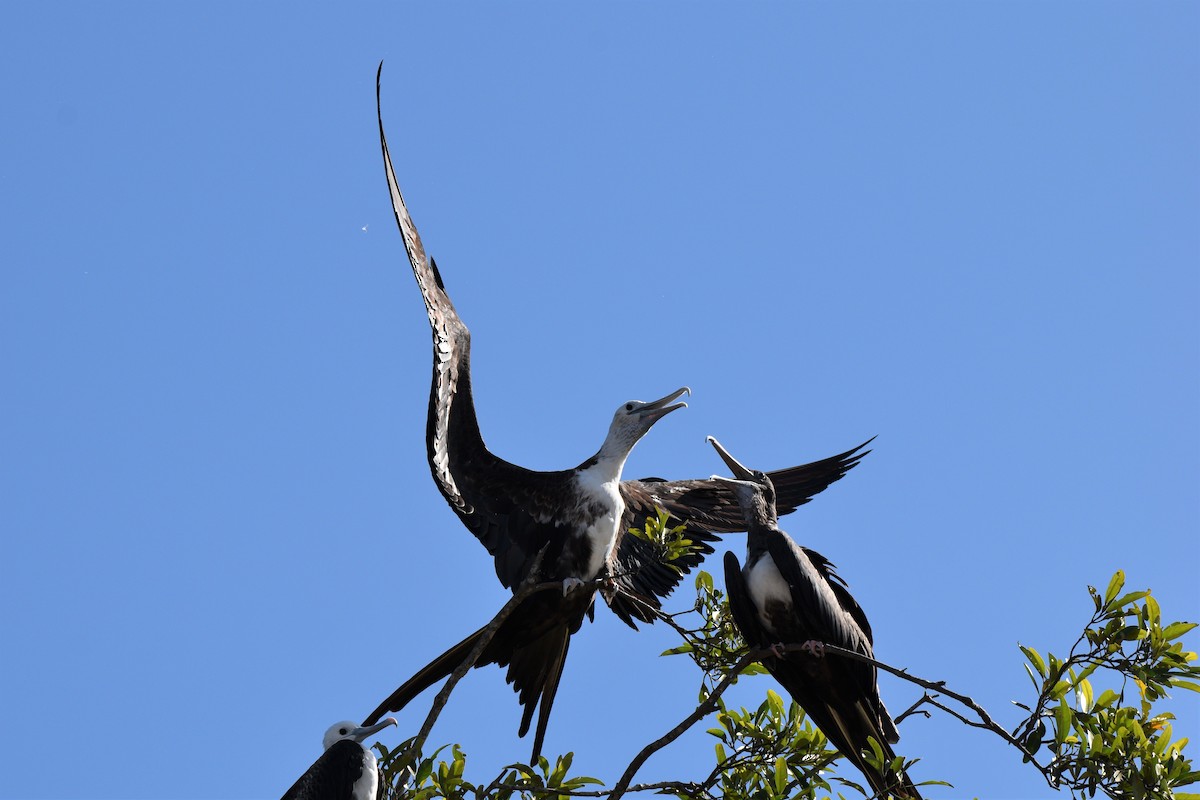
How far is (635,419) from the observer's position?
5957 millimetres

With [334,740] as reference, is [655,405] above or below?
above

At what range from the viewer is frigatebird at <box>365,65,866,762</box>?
5.67 meters

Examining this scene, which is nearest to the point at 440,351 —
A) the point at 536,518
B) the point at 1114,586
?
the point at 536,518

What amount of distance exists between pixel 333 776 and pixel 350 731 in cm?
31

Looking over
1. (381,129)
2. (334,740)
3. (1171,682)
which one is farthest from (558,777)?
(381,129)

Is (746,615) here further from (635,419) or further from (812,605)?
(635,419)

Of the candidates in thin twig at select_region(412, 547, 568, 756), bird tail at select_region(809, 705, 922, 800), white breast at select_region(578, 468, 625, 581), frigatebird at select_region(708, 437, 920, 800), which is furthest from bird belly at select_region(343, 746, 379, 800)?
bird tail at select_region(809, 705, 922, 800)

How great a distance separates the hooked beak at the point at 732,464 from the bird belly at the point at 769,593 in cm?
52

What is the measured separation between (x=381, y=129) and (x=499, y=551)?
182 cm

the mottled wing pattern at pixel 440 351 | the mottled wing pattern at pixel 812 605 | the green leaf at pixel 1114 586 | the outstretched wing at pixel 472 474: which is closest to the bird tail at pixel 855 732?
the mottled wing pattern at pixel 812 605

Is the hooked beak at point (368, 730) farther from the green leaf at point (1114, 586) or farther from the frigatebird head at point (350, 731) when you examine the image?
the green leaf at point (1114, 586)

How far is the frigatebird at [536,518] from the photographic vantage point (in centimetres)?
567

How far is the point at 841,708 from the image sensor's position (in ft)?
16.0

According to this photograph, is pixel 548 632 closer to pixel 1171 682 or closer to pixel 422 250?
pixel 422 250
